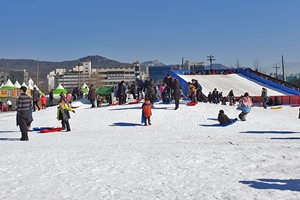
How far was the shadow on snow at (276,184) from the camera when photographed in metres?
5.03

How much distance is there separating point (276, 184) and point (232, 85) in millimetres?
39377

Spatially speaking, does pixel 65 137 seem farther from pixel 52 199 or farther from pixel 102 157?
pixel 52 199

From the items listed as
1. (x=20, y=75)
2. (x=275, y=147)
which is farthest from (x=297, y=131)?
(x=20, y=75)

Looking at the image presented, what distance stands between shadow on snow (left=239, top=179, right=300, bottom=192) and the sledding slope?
32956mm

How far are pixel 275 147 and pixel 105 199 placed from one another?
567 cm

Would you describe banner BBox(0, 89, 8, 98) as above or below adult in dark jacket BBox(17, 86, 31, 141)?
above

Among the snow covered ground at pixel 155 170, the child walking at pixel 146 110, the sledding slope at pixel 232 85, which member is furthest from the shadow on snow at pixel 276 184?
the sledding slope at pixel 232 85

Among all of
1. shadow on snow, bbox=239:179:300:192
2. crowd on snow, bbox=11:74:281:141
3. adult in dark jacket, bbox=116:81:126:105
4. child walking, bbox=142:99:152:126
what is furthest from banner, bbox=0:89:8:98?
shadow on snow, bbox=239:179:300:192

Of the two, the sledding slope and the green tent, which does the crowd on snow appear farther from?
the sledding slope

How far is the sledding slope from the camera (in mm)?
39156

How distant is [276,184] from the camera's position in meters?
5.24

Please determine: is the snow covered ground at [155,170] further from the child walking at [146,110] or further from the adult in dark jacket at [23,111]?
the child walking at [146,110]

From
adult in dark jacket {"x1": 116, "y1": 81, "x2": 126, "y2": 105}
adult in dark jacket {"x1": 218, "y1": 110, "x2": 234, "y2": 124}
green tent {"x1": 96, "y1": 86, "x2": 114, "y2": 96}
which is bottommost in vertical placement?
adult in dark jacket {"x1": 218, "y1": 110, "x2": 234, "y2": 124}

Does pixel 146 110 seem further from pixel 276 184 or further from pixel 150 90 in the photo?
pixel 276 184
